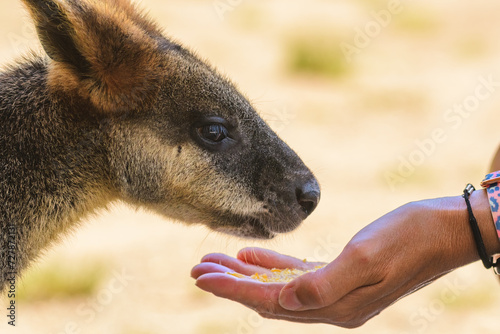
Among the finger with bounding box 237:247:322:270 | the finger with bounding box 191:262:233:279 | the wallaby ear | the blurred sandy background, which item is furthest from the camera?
the blurred sandy background

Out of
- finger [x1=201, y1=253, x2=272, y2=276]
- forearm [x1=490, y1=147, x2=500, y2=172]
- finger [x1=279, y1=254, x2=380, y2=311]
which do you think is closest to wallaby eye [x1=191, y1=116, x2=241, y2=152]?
finger [x1=201, y1=253, x2=272, y2=276]

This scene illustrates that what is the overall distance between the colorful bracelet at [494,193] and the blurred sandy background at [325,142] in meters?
1.72

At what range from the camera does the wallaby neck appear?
4.59m

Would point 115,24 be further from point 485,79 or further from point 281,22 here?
point 281,22

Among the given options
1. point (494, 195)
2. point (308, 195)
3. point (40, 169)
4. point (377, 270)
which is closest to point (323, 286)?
point (377, 270)

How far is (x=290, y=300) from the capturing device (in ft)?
13.8

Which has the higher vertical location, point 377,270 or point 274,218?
point 274,218

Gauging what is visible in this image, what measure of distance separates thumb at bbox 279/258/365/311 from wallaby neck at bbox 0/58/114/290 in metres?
1.57

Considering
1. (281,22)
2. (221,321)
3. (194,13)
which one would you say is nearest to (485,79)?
(281,22)

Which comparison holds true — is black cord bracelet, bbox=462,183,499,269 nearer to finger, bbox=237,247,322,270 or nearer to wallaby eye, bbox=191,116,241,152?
finger, bbox=237,247,322,270

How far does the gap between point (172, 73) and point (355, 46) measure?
15198mm

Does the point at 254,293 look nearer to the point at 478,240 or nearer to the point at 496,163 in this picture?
the point at 478,240

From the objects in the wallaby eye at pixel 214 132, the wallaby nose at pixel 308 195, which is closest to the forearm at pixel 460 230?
the wallaby nose at pixel 308 195

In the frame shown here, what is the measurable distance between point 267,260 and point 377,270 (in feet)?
4.12
